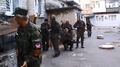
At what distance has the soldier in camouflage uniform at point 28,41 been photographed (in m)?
2.61

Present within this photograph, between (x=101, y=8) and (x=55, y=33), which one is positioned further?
(x=101, y=8)

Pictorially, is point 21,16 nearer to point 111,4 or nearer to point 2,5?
point 2,5

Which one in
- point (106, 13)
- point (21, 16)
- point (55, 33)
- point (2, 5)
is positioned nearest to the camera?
point (21, 16)

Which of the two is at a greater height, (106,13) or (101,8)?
(101,8)

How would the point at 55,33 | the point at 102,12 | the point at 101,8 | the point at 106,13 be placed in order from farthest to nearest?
the point at 101,8 → the point at 102,12 → the point at 106,13 → the point at 55,33

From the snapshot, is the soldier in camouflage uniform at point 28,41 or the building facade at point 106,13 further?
the building facade at point 106,13

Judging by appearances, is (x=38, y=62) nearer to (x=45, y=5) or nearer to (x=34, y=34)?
(x=34, y=34)

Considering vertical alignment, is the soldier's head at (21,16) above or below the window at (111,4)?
below

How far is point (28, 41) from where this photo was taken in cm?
271

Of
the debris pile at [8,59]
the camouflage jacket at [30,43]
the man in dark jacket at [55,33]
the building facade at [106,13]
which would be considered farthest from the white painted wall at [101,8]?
the camouflage jacket at [30,43]

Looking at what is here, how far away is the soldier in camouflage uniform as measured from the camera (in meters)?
2.61

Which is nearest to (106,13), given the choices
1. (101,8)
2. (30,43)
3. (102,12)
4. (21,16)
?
(102,12)

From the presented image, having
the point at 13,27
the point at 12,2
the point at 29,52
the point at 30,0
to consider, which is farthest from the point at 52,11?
the point at 29,52

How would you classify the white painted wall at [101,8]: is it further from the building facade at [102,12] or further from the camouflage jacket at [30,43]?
the camouflage jacket at [30,43]
